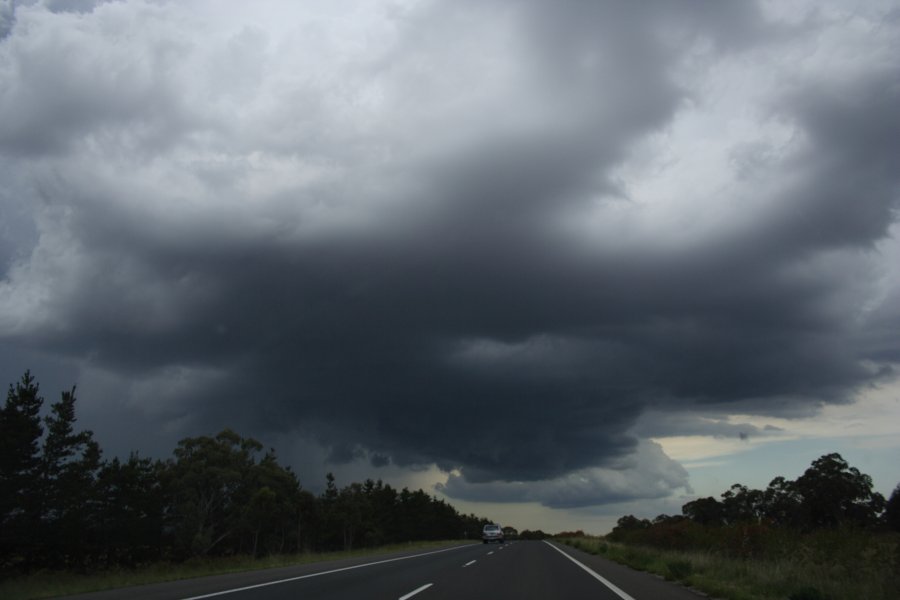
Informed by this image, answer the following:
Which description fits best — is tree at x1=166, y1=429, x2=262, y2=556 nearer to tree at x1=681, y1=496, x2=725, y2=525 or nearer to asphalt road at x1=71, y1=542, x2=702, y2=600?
asphalt road at x1=71, y1=542, x2=702, y2=600

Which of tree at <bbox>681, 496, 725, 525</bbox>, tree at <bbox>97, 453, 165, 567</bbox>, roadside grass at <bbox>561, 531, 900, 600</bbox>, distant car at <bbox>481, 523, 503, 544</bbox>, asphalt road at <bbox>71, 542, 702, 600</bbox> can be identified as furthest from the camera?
tree at <bbox>681, 496, 725, 525</bbox>

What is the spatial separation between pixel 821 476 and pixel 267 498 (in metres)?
72.9

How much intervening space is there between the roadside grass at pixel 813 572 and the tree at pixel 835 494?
77278 mm

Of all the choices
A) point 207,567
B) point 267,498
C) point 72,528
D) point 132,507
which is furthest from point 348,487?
point 207,567

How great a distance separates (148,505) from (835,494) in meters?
84.0

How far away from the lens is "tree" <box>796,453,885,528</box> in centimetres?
8469

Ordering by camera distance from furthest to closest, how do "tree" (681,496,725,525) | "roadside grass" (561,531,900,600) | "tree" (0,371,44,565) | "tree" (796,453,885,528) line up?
1. "tree" (681,496,725,525)
2. "tree" (796,453,885,528)
3. "tree" (0,371,44,565)
4. "roadside grass" (561,531,900,600)

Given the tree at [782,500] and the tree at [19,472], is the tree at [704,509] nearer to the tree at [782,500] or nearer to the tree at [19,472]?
the tree at [782,500]

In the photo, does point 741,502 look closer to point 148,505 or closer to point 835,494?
point 835,494

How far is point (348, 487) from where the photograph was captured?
121 meters

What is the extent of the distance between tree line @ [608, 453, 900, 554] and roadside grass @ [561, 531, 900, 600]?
2.70 meters

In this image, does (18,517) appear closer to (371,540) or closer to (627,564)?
(627,564)

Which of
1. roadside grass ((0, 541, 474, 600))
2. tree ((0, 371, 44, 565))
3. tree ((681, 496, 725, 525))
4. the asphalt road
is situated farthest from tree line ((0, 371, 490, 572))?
tree ((681, 496, 725, 525))

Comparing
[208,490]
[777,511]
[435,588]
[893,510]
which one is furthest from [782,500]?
[435,588]
